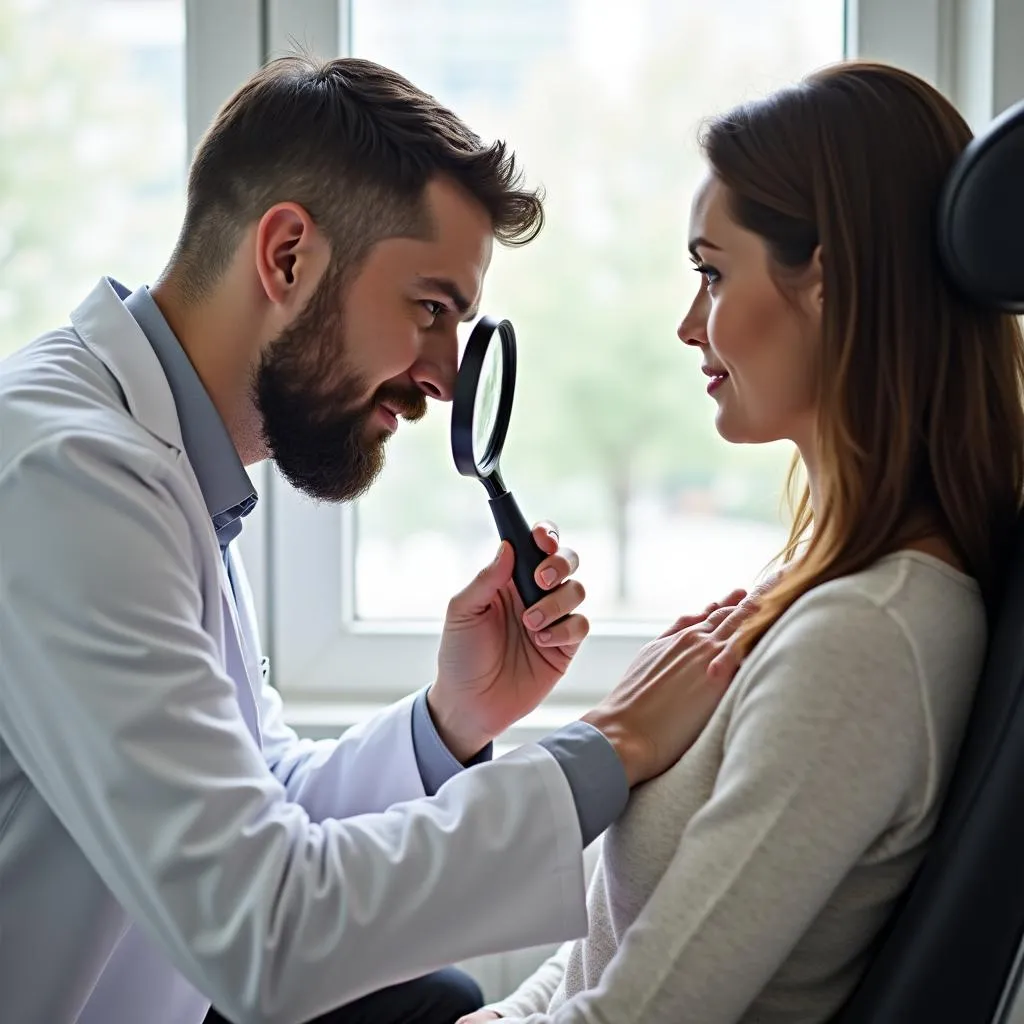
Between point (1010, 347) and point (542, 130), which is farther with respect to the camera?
point (542, 130)

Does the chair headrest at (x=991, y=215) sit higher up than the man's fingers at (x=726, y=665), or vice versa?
the chair headrest at (x=991, y=215)

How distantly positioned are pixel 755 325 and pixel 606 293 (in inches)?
32.4

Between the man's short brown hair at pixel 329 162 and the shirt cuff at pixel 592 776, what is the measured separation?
23.5 inches

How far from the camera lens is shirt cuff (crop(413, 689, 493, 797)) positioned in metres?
1.37

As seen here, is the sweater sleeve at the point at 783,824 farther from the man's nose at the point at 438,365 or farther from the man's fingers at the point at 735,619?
the man's nose at the point at 438,365

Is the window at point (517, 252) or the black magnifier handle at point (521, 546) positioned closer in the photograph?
the black magnifier handle at point (521, 546)

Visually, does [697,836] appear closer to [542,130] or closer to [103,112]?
[542,130]

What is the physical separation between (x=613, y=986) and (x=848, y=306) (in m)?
0.63

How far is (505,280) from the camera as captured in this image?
1897 millimetres

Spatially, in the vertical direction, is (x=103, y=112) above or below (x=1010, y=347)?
above

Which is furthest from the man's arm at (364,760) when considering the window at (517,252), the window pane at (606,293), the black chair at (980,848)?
the black chair at (980,848)

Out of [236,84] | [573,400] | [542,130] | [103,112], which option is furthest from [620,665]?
[103,112]

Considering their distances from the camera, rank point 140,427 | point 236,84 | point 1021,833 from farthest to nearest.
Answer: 1. point 236,84
2. point 140,427
3. point 1021,833

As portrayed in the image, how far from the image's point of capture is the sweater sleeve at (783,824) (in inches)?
35.1
